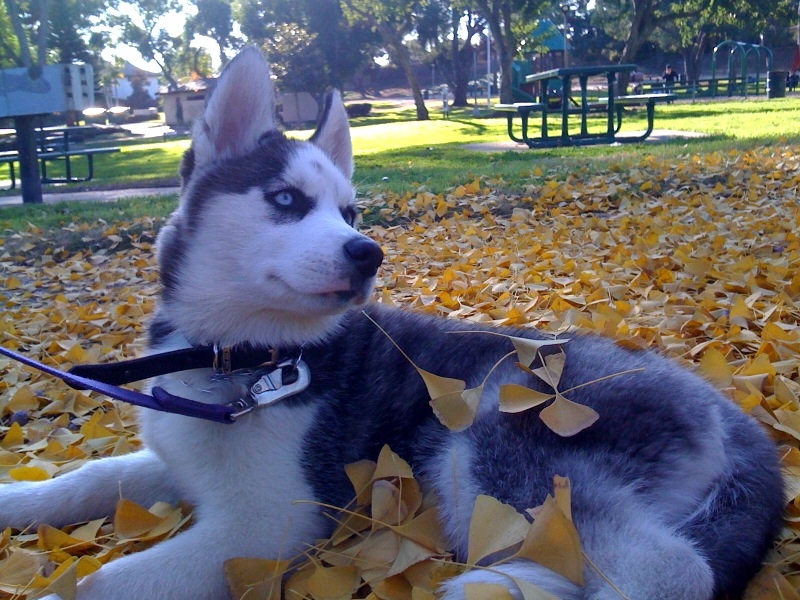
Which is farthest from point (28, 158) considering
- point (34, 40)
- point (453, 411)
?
point (34, 40)

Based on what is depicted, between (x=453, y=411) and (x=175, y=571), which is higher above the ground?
(x=453, y=411)

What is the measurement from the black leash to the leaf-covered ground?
1.30 feet

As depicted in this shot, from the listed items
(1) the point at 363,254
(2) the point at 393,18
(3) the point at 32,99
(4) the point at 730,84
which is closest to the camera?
(1) the point at 363,254

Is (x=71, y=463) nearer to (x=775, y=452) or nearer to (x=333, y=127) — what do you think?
(x=333, y=127)

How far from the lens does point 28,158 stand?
11.6m

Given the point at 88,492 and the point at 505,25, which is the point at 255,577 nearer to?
the point at 88,492

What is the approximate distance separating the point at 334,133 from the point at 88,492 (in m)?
1.71

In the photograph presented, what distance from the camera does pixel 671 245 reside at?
5.49 m

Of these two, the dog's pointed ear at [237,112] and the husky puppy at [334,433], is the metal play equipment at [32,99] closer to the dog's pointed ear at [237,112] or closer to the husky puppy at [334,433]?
the dog's pointed ear at [237,112]

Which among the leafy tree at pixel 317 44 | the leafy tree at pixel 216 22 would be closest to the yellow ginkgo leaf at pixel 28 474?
the leafy tree at pixel 317 44

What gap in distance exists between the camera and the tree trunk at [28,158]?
1148 cm

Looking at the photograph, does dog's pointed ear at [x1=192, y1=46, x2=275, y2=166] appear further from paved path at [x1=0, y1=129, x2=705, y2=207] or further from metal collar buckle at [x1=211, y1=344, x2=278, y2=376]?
paved path at [x1=0, y1=129, x2=705, y2=207]

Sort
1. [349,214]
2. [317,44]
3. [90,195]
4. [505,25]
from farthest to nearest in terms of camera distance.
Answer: [317,44] → [505,25] → [90,195] → [349,214]

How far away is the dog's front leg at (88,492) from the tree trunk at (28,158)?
10.2 metres
